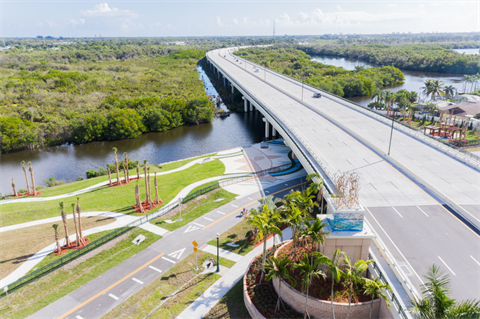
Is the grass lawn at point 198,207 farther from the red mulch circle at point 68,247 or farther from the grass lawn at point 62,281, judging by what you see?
the red mulch circle at point 68,247

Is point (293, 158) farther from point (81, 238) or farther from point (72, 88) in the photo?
point (72, 88)

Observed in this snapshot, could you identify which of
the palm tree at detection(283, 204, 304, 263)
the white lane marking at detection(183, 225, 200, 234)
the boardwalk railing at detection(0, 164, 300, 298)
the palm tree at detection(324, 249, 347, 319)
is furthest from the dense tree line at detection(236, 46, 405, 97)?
the palm tree at detection(324, 249, 347, 319)

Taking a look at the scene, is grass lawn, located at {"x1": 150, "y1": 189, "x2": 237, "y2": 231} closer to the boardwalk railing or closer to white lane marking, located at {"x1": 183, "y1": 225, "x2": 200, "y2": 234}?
the boardwalk railing

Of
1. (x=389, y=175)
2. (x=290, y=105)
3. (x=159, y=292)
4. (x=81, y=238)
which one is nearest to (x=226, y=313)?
(x=159, y=292)

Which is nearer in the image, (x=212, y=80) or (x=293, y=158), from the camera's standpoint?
(x=293, y=158)

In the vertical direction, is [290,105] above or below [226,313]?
above

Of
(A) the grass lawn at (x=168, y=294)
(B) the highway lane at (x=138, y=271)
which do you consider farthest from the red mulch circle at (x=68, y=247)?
(A) the grass lawn at (x=168, y=294)
